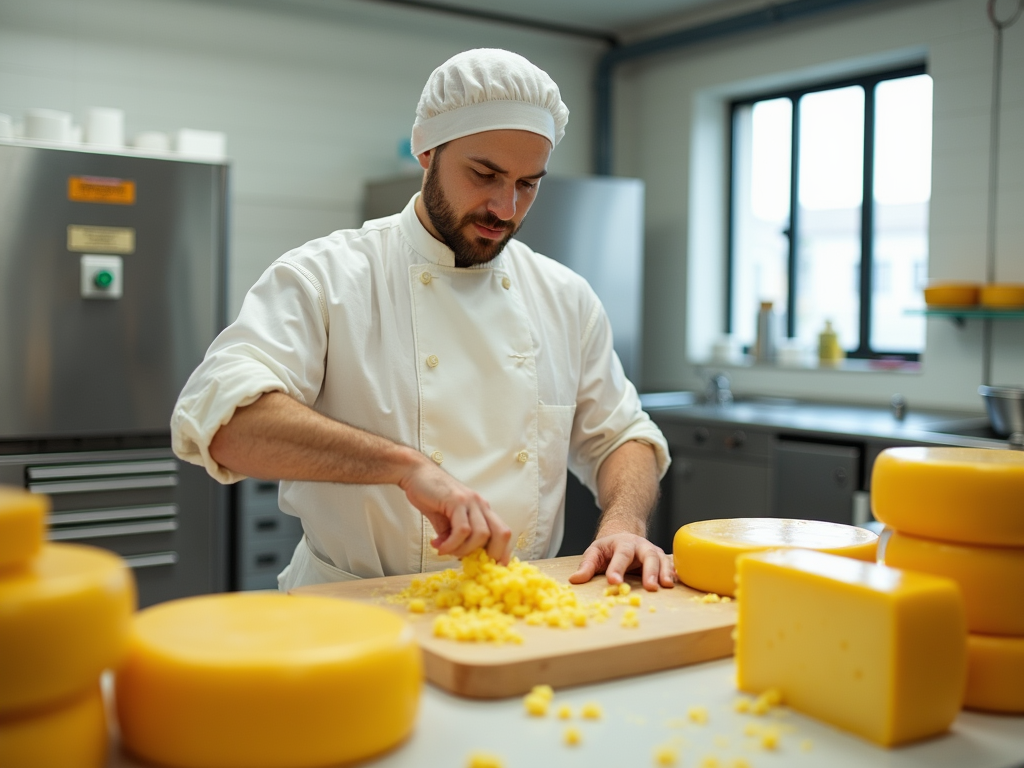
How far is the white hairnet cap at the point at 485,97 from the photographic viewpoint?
179cm

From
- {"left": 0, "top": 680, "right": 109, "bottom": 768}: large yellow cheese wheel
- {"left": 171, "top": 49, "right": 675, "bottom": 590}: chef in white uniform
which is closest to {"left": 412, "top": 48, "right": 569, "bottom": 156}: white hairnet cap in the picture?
{"left": 171, "top": 49, "right": 675, "bottom": 590}: chef in white uniform

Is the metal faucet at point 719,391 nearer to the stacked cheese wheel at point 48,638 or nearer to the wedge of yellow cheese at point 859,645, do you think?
the wedge of yellow cheese at point 859,645

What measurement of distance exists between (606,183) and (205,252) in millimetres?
1862

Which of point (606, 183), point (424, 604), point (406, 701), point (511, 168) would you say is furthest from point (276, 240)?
point (406, 701)

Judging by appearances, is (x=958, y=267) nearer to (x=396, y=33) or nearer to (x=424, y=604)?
(x=396, y=33)

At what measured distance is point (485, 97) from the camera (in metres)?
1.79

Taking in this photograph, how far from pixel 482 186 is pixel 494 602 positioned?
0.83 meters

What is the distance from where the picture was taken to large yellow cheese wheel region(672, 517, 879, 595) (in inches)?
54.8

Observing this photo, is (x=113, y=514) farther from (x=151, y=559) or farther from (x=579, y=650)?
(x=579, y=650)

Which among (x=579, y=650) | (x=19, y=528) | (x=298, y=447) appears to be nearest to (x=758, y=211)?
(x=298, y=447)

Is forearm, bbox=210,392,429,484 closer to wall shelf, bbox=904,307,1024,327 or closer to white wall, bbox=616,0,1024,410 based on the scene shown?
wall shelf, bbox=904,307,1024,327

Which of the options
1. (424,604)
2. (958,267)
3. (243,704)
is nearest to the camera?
(243,704)

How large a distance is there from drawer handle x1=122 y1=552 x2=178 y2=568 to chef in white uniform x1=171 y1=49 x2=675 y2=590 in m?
1.66

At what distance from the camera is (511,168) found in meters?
1.80
